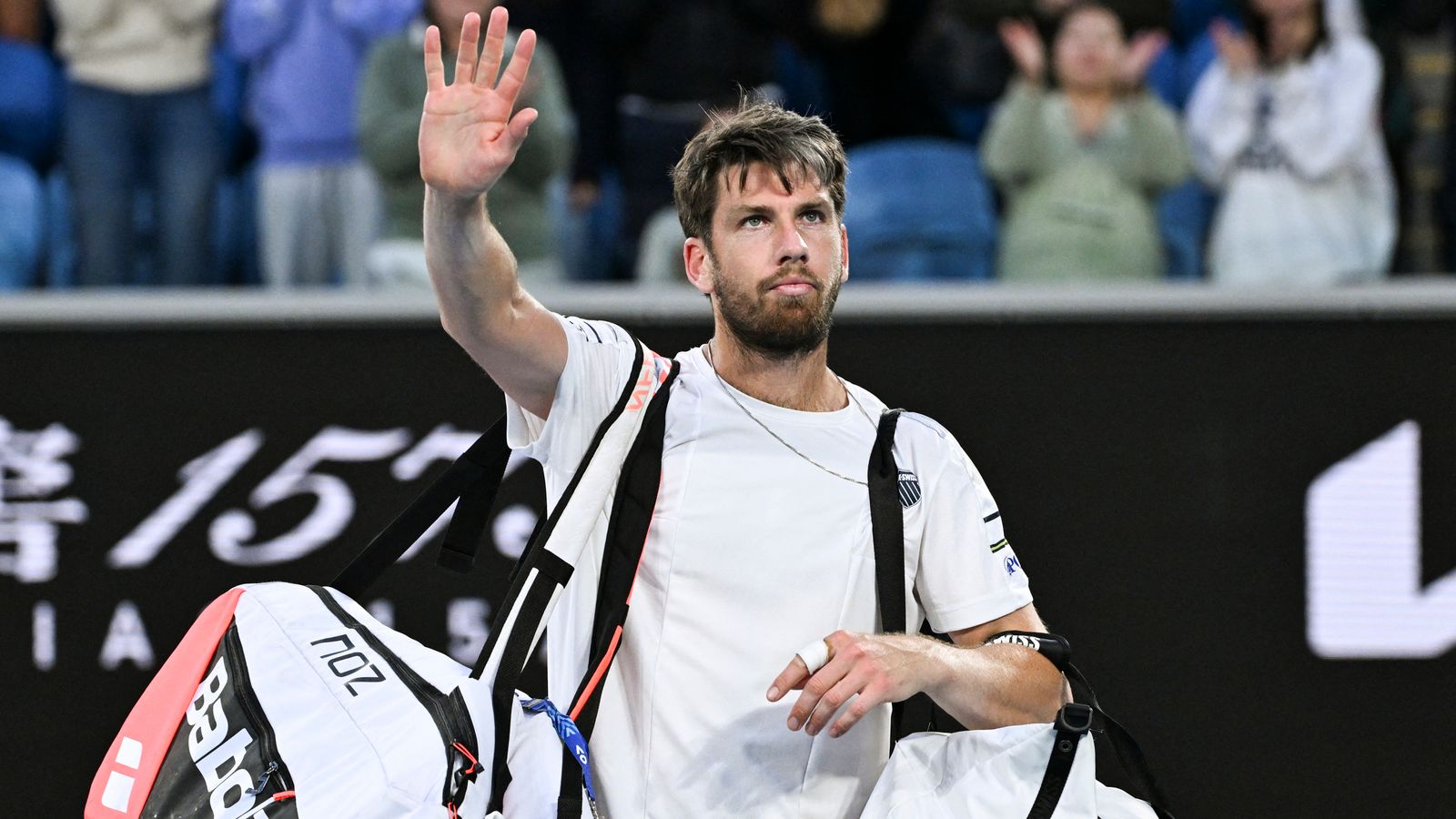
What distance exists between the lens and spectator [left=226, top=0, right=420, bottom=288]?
5.65m

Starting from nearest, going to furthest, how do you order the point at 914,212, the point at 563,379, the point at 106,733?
the point at 563,379 < the point at 106,733 < the point at 914,212

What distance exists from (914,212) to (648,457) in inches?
107

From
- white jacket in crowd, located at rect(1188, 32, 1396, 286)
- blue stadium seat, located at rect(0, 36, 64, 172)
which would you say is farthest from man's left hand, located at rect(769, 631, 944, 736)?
blue stadium seat, located at rect(0, 36, 64, 172)

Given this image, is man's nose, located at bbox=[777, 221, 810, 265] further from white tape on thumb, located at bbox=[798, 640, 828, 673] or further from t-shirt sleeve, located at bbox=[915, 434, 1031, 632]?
white tape on thumb, located at bbox=[798, 640, 828, 673]

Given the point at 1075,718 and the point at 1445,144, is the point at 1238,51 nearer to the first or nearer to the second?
the point at 1445,144

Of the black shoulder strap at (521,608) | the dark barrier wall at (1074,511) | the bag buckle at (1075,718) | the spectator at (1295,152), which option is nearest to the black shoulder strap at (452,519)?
the black shoulder strap at (521,608)

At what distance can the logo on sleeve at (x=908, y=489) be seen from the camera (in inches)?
113

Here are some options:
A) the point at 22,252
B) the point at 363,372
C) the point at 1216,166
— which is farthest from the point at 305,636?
the point at 1216,166

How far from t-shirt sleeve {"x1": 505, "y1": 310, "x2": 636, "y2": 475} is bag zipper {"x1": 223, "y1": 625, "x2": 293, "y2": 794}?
529mm

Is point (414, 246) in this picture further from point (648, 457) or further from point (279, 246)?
point (648, 457)

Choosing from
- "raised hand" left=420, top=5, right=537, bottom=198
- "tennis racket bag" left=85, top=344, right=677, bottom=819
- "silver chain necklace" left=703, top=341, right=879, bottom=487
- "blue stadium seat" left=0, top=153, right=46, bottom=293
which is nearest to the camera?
"tennis racket bag" left=85, top=344, right=677, bottom=819

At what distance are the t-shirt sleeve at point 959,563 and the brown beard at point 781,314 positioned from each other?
328 millimetres

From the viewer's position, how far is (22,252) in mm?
5473

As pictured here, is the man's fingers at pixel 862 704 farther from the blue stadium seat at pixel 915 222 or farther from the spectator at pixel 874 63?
the spectator at pixel 874 63
